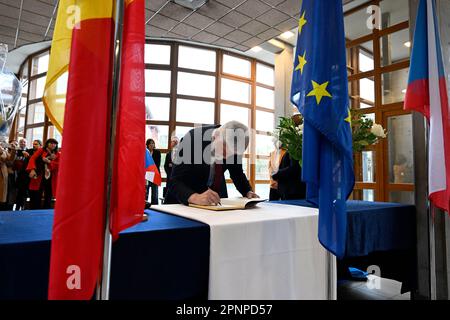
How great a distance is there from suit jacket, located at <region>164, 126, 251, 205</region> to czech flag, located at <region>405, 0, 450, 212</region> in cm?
113

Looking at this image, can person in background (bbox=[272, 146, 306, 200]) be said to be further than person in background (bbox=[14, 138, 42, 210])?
No

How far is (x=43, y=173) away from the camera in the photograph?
179 inches

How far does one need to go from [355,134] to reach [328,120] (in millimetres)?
905

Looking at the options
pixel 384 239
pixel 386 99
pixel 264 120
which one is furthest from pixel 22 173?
pixel 264 120

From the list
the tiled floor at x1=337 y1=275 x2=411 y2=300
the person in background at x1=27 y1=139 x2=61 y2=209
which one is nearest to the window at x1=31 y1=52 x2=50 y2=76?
the person in background at x1=27 y1=139 x2=61 y2=209

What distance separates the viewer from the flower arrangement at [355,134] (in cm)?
203

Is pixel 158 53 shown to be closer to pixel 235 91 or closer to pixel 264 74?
pixel 235 91

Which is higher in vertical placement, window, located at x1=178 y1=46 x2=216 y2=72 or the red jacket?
window, located at x1=178 y1=46 x2=216 y2=72

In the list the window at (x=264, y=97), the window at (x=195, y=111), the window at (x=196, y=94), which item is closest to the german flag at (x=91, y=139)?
the window at (x=196, y=94)

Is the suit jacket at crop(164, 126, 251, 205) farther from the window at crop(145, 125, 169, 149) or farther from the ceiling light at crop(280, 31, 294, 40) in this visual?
the window at crop(145, 125, 169, 149)

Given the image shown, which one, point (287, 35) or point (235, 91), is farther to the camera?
point (235, 91)

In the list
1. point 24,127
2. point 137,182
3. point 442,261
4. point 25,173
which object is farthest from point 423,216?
point 24,127

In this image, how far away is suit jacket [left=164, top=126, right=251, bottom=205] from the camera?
5.62ft
